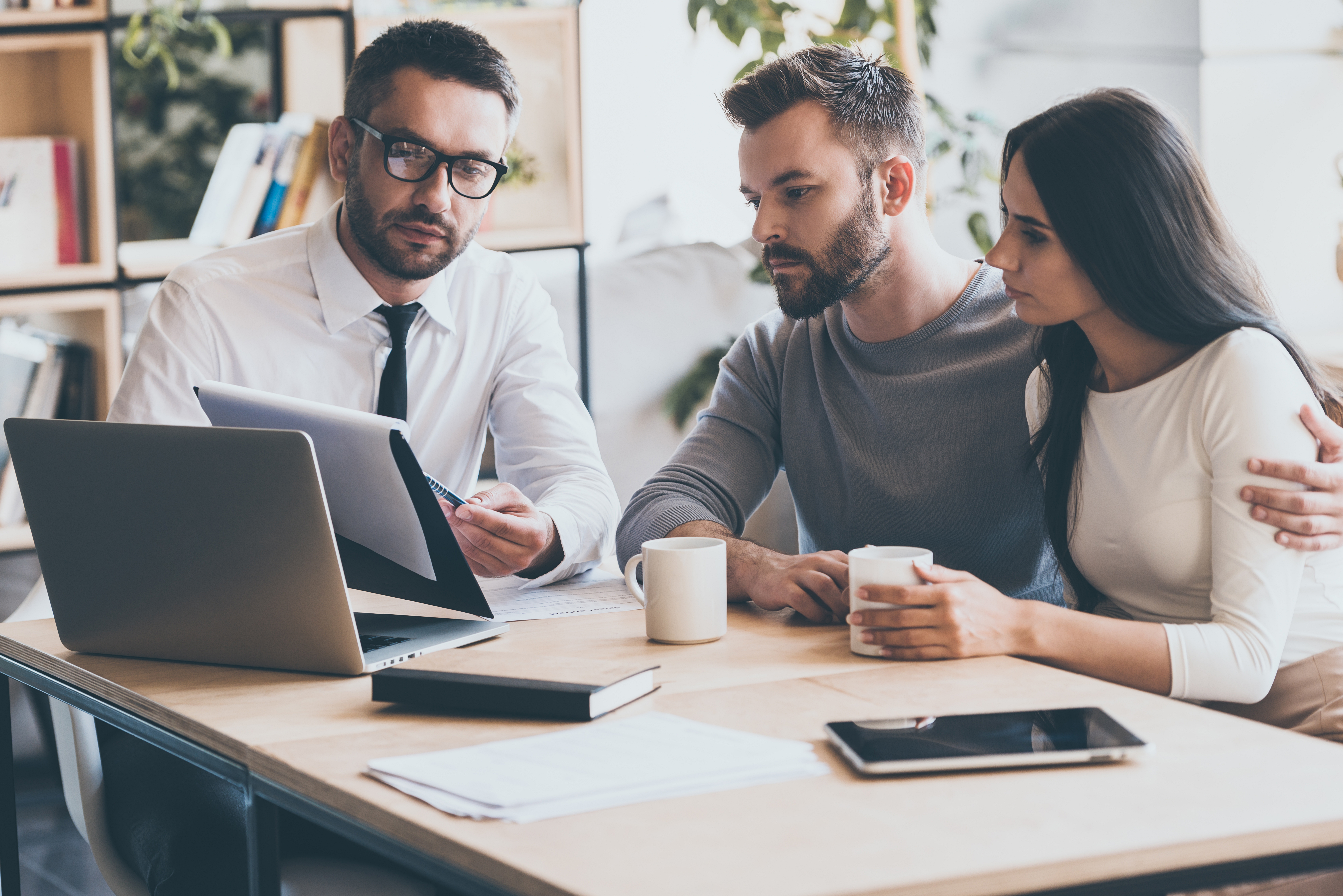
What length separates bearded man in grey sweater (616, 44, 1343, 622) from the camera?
5.44 ft

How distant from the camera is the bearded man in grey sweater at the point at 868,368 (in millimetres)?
1658

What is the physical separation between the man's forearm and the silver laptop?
312 millimetres

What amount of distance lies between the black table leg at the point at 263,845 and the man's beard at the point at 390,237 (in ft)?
3.48

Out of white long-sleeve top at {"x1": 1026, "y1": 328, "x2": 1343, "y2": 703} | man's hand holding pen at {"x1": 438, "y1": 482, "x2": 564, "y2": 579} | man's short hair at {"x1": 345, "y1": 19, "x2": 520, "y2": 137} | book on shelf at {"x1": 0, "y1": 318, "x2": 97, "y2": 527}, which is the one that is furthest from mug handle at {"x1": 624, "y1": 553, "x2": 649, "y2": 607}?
book on shelf at {"x1": 0, "y1": 318, "x2": 97, "y2": 527}

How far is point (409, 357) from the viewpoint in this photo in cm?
195

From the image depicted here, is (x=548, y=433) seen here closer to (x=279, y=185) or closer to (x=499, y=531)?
(x=499, y=531)

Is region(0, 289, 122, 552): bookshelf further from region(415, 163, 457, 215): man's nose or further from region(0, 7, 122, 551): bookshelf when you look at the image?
region(415, 163, 457, 215): man's nose

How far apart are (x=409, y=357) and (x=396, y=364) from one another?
87 mm

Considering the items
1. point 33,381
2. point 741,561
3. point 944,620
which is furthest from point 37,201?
point 944,620

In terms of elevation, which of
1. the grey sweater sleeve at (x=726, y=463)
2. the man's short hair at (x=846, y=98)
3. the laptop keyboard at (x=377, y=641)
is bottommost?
the laptop keyboard at (x=377, y=641)

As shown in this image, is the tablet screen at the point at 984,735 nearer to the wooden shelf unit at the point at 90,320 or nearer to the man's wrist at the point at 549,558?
the man's wrist at the point at 549,558

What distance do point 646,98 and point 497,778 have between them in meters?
2.99

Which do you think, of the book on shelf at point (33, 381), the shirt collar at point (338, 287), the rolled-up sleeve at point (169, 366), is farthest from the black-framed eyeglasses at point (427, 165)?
the book on shelf at point (33, 381)

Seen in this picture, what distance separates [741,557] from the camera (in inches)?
56.9
